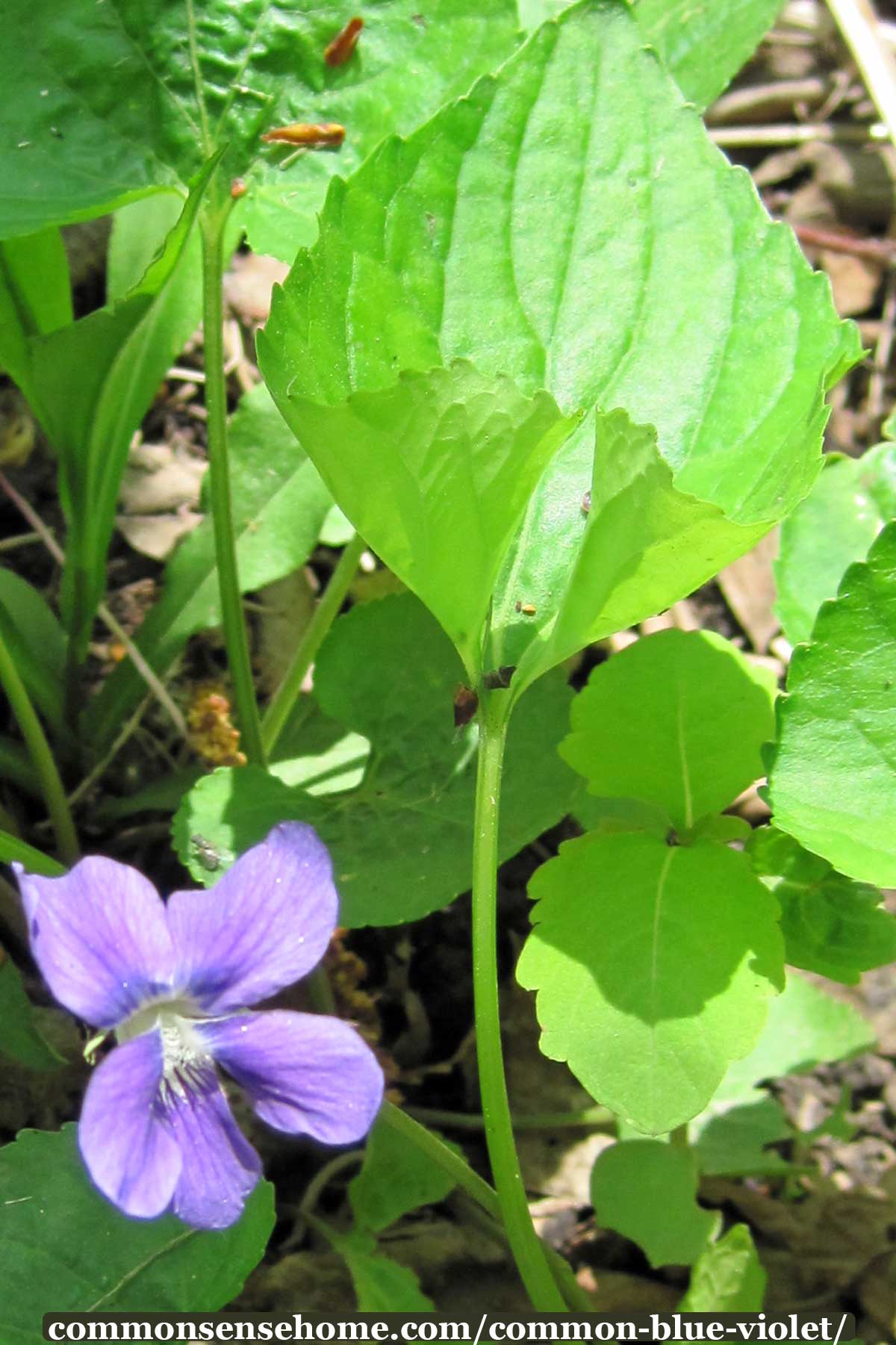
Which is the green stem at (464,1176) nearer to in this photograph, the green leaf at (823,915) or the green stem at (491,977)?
the green stem at (491,977)

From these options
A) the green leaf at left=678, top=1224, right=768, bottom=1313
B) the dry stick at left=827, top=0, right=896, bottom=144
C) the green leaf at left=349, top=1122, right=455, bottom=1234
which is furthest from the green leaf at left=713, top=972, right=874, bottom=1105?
the dry stick at left=827, top=0, right=896, bottom=144

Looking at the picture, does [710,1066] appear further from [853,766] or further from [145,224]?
[145,224]

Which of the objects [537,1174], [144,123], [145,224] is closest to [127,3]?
[144,123]

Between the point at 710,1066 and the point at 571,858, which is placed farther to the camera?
the point at 571,858

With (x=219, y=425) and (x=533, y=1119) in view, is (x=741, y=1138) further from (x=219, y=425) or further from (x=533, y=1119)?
(x=219, y=425)

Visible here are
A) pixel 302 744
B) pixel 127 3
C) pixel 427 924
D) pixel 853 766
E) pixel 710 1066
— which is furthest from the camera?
pixel 427 924

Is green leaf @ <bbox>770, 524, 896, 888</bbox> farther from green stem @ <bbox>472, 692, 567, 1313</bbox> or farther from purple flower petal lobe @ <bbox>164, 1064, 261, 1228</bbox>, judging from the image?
purple flower petal lobe @ <bbox>164, 1064, 261, 1228</bbox>
